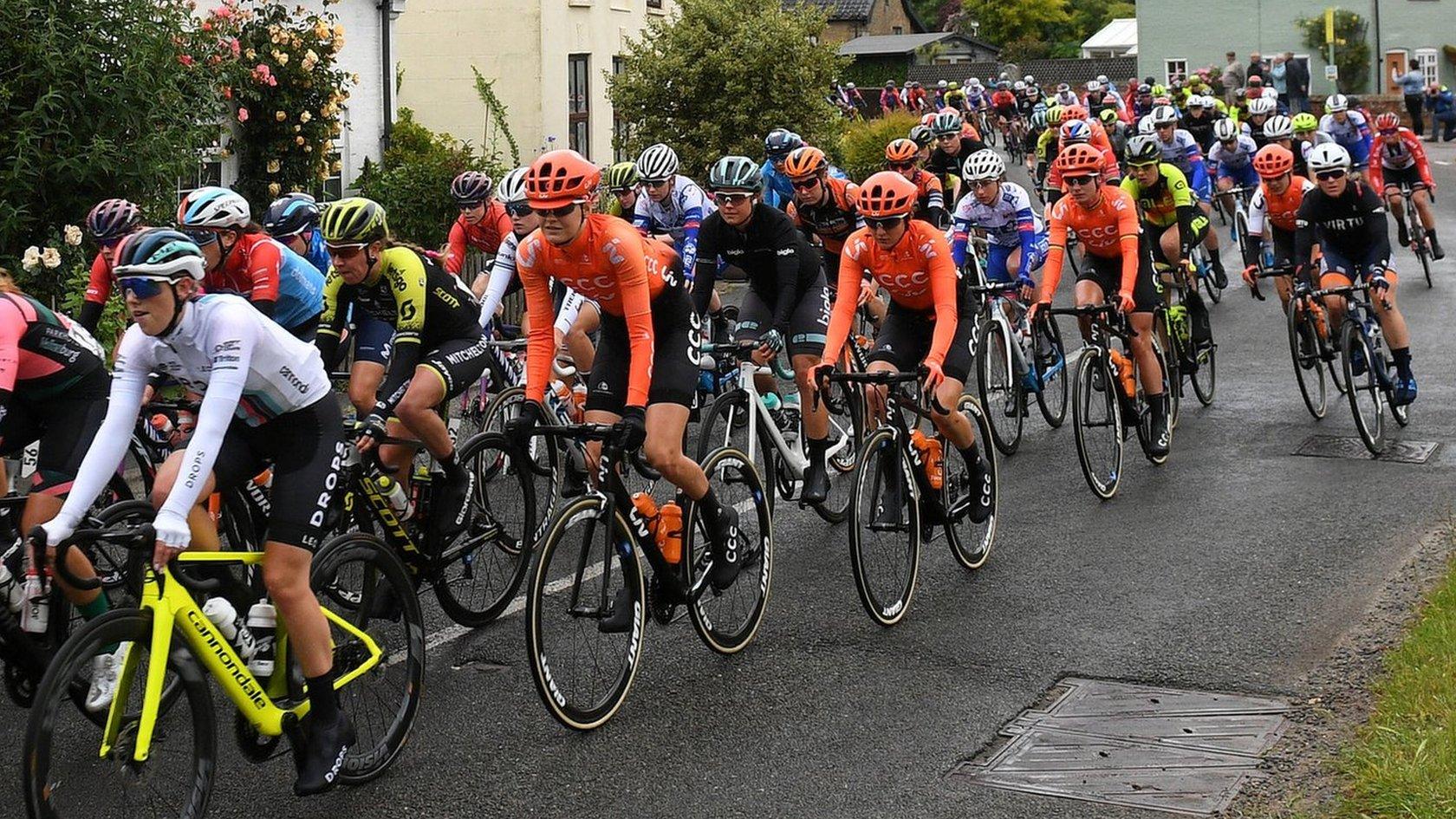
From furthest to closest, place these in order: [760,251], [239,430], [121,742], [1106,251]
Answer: [1106,251]
[760,251]
[239,430]
[121,742]

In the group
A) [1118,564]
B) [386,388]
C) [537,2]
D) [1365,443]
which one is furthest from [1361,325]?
[537,2]

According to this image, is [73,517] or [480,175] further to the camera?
[480,175]

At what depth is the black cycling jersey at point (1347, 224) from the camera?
1207 cm

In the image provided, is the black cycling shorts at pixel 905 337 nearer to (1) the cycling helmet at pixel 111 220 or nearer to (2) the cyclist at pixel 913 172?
(1) the cycling helmet at pixel 111 220

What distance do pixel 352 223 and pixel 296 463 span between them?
1.97m

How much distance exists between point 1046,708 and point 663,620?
159 cm

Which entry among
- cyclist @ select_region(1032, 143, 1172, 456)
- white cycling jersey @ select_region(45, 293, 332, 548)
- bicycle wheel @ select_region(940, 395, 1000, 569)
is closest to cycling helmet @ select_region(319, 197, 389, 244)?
white cycling jersey @ select_region(45, 293, 332, 548)

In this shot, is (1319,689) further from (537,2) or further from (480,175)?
(537,2)

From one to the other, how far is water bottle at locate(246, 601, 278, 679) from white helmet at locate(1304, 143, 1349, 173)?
9.12 meters

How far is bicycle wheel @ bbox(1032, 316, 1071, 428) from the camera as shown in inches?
474

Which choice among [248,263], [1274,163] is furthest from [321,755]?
[1274,163]

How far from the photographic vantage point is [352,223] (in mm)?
7430

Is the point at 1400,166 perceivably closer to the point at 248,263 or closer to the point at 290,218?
the point at 290,218

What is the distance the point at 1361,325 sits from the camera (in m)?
11.7
